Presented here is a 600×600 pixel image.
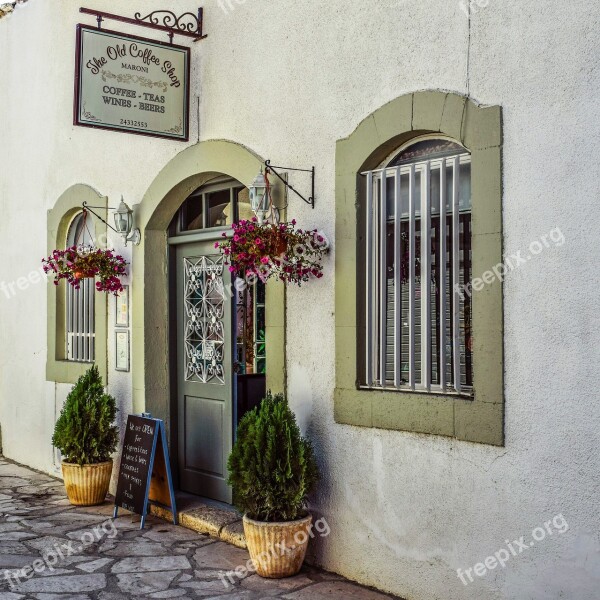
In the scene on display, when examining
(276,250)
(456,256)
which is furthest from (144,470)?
(456,256)

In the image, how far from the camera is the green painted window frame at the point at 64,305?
328 inches

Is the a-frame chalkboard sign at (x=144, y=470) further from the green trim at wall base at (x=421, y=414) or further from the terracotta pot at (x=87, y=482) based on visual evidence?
the green trim at wall base at (x=421, y=414)

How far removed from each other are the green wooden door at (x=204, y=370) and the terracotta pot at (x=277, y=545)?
1657 millimetres

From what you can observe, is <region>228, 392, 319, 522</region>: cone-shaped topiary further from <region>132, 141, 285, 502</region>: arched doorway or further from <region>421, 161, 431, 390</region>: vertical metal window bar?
<region>132, 141, 285, 502</region>: arched doorway

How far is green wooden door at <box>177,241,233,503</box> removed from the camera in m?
7.04

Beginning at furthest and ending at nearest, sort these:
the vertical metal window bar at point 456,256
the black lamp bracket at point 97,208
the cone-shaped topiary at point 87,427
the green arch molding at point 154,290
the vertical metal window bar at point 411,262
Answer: the black lamp bracket at point 97,208 < the cone-shaped topiary at point 87,427 < the green arch molding at point 154,290 < the vertical metal window bar at point 411,262 < the vertical metal window bar at point 456,256

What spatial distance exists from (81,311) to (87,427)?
1.90 meters

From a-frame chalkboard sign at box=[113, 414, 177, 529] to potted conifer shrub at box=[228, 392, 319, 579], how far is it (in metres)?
1.53

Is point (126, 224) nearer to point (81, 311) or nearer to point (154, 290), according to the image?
point (154, 290)

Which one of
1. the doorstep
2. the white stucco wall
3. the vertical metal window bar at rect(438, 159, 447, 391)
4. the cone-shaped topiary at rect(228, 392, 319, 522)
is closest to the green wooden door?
the doorstep

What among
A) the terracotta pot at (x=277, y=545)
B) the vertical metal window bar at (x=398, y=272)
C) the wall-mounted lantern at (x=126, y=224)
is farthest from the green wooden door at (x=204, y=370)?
the vertical metal window bar at (x=398, y=272)

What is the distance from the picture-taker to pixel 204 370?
729 cm

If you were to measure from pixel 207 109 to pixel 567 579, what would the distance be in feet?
14.9

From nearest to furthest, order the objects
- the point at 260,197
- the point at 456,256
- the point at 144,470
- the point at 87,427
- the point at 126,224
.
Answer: the point at 456,256 → the point at 260,197 → the point at 144,470 → the point at 87,427 → the point at 126,224
